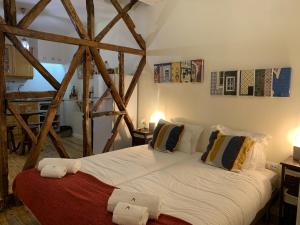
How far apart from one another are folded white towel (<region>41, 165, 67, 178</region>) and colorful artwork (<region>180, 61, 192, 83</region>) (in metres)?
2.28

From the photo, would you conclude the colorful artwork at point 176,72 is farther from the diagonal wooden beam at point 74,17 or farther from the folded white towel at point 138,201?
the folded white towel at point 138,201

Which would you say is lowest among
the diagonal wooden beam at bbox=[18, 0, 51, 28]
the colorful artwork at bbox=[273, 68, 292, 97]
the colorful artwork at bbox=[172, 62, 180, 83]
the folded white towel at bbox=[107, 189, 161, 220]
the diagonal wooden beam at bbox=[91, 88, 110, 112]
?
the folded white towel at bbox=[107, 189, 161, 220]

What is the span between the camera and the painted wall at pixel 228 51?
2666mm

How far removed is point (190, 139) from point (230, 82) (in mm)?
969

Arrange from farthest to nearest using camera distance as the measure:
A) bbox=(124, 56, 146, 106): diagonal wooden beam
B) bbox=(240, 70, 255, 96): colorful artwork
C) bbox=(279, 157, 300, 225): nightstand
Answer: bbox=(124, 56, 146, 106): diagonal wooden beam < bbox=(240, 70, 255, 96): colorful artwork < bbox=(279, 157, 300, 225): nightstand

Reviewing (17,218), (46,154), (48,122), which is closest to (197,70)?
(48,122)

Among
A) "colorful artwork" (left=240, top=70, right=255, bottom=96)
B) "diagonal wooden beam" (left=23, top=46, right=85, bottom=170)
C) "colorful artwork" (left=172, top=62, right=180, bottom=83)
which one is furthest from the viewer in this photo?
"colorful artwork" (left=172, top=62, right=180, bottom=83)

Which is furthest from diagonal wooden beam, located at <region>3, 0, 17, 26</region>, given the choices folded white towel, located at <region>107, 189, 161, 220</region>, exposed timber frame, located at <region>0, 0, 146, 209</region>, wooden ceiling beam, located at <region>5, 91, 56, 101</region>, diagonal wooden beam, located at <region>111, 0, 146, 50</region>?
folded white towel, located at <region>107, 189, 161, 220</region>

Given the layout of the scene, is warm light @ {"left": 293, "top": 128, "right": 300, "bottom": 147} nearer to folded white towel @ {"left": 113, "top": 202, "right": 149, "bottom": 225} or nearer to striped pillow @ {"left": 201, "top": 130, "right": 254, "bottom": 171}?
striped pillow @ {"left": 201, "top": 130, "right": 254, "bottom": 171}

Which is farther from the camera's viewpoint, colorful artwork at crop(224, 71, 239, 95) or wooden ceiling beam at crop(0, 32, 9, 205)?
colorful artwork at crop(224, 71, 239, 95)

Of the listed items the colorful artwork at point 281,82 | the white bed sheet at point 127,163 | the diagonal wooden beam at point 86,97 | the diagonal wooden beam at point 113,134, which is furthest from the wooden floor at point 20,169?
the colorful artwork at point 281,82

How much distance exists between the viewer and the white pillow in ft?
10.8

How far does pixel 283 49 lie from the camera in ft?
8.75

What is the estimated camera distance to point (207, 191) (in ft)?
6.66
